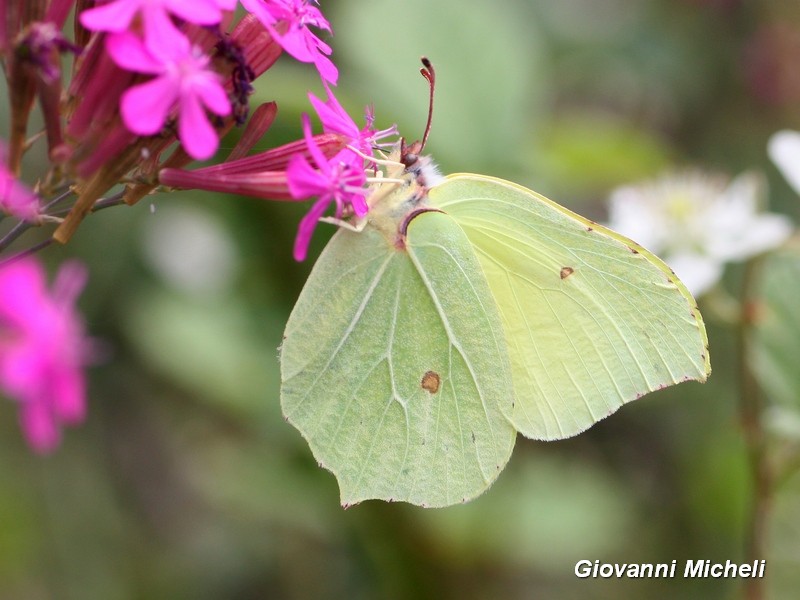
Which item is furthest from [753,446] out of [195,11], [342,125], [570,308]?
[195,11]

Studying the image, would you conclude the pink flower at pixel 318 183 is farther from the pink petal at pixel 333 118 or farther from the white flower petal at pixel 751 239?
the white flower petal at pixel 751 239

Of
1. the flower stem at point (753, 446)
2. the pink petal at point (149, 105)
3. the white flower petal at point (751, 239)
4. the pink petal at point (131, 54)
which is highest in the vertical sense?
the pink petal at point (131, 54)

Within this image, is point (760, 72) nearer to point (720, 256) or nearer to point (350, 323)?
point (720, 256)

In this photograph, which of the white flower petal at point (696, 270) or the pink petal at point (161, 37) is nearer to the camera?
the pink petal at point (161, 37)

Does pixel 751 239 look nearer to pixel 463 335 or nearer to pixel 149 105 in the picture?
pixel 463 335

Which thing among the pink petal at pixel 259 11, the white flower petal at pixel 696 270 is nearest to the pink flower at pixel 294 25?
the pink petal at pixel 259 11

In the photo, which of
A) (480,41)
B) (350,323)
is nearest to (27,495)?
(350,323)
